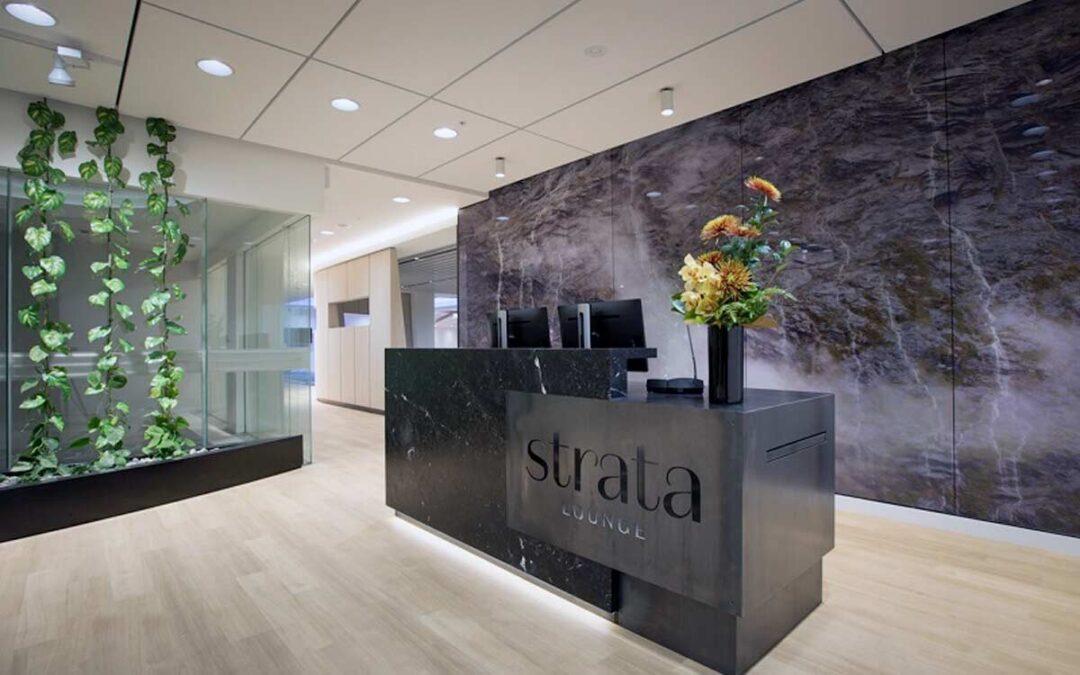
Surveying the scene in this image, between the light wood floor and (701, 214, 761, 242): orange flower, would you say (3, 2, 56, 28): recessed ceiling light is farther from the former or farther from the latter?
(701, 214, 761, 242): orange flower

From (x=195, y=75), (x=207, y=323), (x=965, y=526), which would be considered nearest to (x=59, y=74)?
(x=195, y=75)

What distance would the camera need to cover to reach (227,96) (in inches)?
158

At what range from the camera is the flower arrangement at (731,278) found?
208 cm

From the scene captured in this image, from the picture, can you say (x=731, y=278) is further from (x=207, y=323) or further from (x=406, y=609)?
(x=207, y=323)

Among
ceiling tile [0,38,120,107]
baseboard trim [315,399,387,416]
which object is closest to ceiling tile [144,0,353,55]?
ceiling tile [0,38,120,107]

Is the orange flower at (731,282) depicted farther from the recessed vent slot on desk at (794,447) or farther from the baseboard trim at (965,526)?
the baseboard trim at (965,526)

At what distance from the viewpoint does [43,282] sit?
154 inches

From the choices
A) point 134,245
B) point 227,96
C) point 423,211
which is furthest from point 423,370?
point 423,211

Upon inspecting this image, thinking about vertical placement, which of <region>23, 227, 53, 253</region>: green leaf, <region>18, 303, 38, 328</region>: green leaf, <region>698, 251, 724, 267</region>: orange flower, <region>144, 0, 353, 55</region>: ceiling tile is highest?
<region>144, 0, 353, 55</region>: ceiling tile

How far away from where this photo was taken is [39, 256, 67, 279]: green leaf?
3924 mm

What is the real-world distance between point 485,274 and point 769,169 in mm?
3763

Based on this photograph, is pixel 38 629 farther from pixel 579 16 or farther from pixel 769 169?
pixel 769 169

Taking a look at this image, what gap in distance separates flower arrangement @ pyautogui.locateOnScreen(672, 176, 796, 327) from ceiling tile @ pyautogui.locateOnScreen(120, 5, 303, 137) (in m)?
3.03

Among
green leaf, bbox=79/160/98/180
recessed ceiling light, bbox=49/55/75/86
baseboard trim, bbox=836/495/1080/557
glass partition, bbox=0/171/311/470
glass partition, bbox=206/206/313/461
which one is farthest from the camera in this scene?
glass partition, bbox=206/206/313/461
